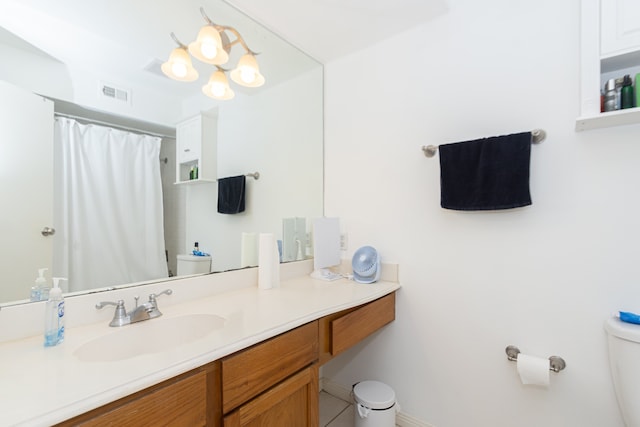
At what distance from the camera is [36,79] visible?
3.48 feet

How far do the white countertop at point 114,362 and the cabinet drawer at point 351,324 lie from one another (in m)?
0.07

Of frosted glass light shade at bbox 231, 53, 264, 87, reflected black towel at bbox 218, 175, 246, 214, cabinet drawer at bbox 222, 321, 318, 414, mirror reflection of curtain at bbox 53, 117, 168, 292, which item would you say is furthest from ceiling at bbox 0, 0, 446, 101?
cabinet drawer at bbox 222, 321, 318, 414

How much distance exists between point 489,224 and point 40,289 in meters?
1.91

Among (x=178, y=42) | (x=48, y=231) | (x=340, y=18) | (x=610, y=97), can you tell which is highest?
(x=340, y=18)

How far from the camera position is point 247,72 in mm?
1566

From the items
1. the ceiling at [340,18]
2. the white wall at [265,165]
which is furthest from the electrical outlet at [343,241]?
the ceiling at [340,18]

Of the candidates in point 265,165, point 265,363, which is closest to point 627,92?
point 265,363

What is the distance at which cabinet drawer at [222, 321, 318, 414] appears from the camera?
0.88 m

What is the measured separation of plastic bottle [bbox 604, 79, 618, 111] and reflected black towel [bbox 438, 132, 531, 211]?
0.26m

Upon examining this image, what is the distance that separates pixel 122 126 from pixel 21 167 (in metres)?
0.38

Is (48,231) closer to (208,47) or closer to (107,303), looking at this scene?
(107,303)

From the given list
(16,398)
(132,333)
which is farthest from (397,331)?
(16,398)

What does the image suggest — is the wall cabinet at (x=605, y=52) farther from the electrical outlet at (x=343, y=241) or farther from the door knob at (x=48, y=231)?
the door knob at (x=48, y=231)

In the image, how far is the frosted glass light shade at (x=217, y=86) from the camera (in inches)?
59.9
